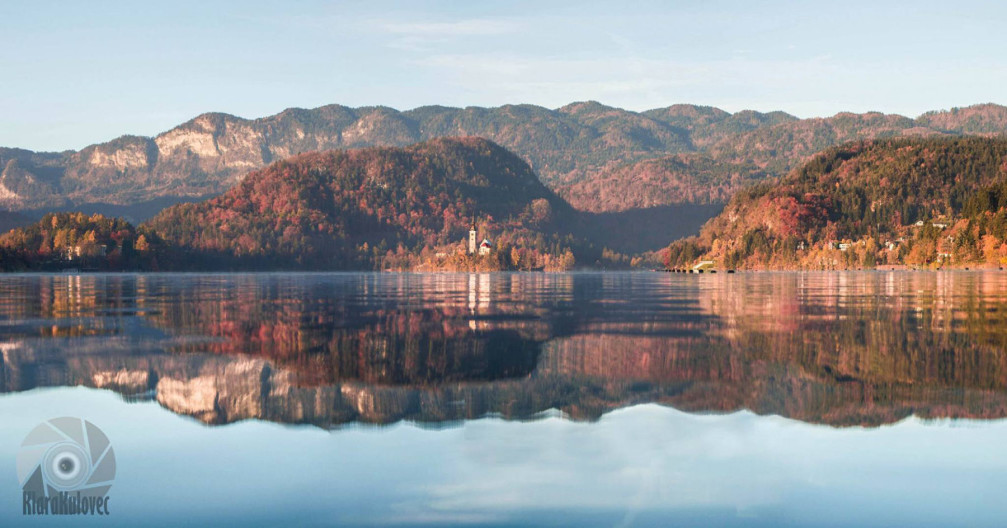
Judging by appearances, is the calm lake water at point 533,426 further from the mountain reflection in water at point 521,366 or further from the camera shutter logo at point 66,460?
the camera shutter logo at point 66,460

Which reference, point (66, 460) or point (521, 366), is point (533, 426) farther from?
point (66, 460)

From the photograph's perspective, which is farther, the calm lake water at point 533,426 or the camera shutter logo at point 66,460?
the camera shutter logo at point 66,460

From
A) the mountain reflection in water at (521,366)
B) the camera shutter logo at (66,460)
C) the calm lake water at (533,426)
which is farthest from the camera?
the mountain reflection in water at (521,366)

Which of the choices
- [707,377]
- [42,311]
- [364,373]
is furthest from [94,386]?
[42,311]

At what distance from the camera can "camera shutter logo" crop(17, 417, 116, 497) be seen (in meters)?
11.8

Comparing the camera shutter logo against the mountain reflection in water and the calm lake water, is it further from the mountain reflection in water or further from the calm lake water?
the mountain reflection in water

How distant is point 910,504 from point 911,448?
117 inches

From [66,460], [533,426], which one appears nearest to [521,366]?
[533,426]

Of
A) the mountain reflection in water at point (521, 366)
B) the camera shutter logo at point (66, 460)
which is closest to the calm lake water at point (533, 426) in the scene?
the mountain reflection in water at point (521, 366)

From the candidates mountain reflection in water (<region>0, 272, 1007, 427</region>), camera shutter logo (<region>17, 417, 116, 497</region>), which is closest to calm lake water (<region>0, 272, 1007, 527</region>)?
mountain reflection in water (<region>0, 272, 1007, 427</region>)

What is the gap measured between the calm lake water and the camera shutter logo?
0.25 m

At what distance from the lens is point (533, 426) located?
15094 millimetres

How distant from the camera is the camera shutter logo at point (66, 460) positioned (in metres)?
11.8

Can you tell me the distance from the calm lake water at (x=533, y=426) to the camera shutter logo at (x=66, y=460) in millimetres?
252
